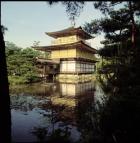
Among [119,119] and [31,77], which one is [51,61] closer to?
[31,77]

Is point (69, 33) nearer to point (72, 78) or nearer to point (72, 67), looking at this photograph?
point (72, 67)

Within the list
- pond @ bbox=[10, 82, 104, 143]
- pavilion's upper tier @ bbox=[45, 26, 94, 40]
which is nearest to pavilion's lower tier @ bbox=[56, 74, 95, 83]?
pavilion's upper tier @ bbox=[45, 26, 94, 40]

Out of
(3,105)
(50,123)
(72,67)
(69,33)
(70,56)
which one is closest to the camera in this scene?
(3,105)

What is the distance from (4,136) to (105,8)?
5.90 m

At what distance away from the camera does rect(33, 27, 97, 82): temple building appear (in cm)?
3872

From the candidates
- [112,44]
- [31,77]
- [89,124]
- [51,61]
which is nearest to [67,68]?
[51,61]

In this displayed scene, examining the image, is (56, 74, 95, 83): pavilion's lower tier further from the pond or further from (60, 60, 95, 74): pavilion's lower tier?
the pond

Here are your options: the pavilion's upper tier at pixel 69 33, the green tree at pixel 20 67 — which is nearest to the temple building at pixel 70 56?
the pavilion's upper tier at pixel 69 33

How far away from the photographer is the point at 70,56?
39469 mm

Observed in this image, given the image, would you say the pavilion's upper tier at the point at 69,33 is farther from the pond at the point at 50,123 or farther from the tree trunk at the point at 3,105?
the tree trunk at the point at 3,105

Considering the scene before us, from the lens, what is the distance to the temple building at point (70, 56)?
127 feet

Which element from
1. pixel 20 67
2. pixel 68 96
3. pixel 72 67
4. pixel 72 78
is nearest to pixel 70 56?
pixel 72 67

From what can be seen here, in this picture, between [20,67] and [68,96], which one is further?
[20,67]

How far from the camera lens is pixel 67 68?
39969mm
